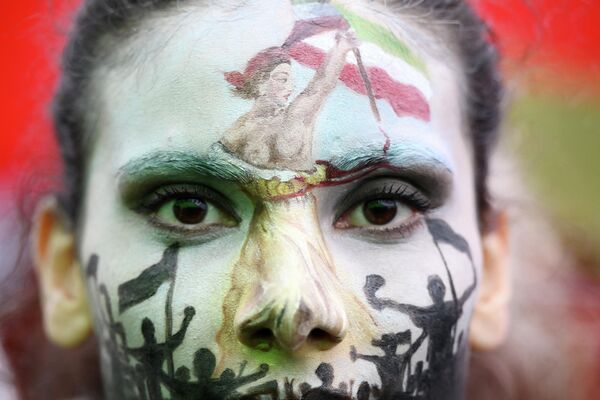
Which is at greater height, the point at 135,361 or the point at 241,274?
the point at 241,274

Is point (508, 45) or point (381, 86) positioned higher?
point (508, 45)

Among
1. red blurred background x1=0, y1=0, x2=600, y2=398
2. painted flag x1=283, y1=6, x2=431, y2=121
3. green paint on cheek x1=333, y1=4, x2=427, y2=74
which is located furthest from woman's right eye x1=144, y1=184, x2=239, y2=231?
red blurred background x1=0, y1=0, x2=600, y2=398

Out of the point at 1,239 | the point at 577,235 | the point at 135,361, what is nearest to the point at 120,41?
the point at 135,361

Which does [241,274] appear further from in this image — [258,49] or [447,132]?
[447,132]

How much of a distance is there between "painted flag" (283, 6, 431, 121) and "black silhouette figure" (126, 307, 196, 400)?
1.78 feet

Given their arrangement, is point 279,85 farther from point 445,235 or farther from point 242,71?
point 445,235

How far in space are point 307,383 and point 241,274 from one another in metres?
0.23

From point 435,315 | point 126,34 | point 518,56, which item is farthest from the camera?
point 518,56

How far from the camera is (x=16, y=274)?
8.55ft

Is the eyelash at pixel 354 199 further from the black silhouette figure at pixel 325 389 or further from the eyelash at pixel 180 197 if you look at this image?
the black silhouette figure at pixel 325 389

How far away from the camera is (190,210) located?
1.66 metres

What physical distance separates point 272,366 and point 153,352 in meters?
0.27

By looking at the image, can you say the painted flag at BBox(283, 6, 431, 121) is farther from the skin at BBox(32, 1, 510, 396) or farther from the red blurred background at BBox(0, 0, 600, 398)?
the red blurred background at BBox(0, 0, 600, 398)

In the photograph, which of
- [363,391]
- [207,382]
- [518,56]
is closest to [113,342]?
[207,382]
